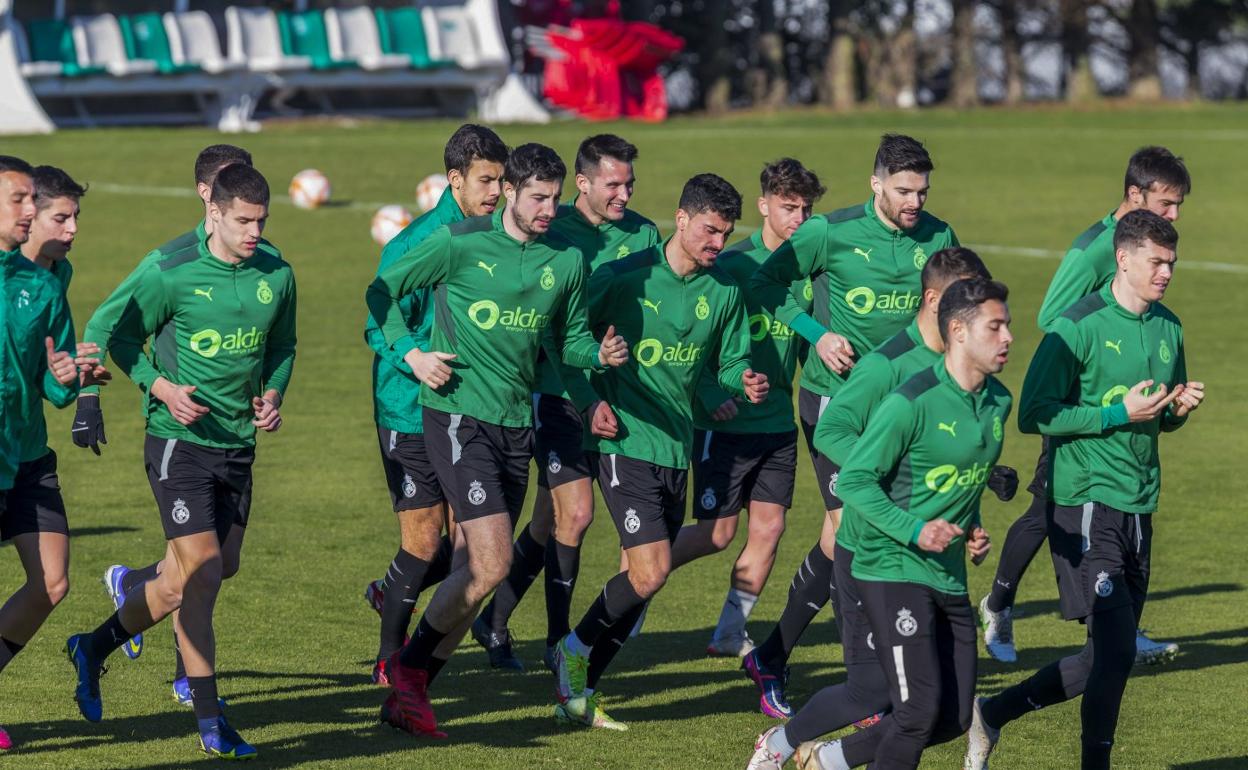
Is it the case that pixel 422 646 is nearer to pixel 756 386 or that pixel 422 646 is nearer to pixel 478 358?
pixel 478 358

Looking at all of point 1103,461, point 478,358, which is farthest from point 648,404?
point 1103,461

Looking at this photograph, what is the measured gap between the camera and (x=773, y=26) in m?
45.4

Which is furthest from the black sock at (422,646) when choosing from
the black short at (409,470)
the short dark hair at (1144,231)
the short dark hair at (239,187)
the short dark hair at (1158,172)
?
the short dark hair at (1158,172)

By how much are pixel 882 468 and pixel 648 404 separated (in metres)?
2.07

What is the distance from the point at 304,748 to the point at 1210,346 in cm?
1441

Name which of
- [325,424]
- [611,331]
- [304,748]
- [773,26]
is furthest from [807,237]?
[773,26]

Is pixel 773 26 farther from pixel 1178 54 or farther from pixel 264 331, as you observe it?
pixel 264 331

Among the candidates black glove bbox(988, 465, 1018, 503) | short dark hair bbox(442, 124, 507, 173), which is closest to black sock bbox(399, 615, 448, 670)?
short dark hair bbox(442, 124, 507, 173)

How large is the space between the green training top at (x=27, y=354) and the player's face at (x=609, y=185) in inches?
103

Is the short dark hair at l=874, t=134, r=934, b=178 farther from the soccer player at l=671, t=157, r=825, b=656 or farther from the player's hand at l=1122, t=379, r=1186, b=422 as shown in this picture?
the player's hand at l=1122, t=379, r=1186, b=422

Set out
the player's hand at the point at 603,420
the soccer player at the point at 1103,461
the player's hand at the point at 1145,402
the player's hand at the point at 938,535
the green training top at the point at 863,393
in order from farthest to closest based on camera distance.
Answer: the player's hand at the point at 603,420 < the soccer player at the point at 1103,461 < the player's hand at the point at 1145,402 < the green training top at the point at 863,393 < the player's hand at the point at 938,535

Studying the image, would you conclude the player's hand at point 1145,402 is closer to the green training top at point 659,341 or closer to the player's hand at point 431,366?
the green training top at point 659,341

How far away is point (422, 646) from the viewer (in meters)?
8.15

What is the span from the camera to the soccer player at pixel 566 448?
29.4ft
